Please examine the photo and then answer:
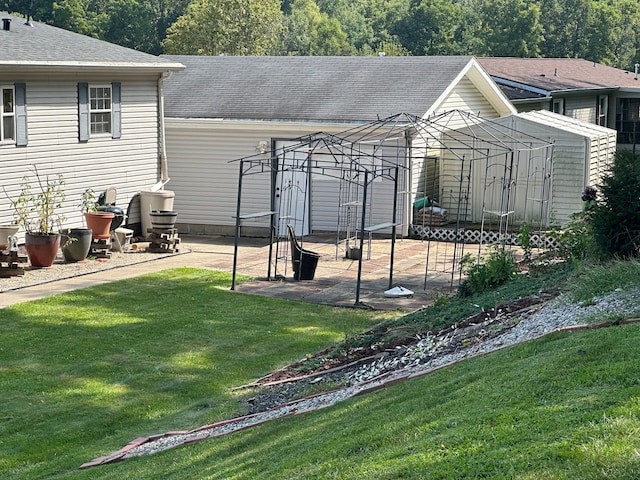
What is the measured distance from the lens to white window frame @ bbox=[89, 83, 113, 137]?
21734 mm

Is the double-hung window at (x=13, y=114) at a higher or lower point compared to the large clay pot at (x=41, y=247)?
higher

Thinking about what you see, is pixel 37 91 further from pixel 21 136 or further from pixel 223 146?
pixel 223 146

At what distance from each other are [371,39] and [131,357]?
76529 mm

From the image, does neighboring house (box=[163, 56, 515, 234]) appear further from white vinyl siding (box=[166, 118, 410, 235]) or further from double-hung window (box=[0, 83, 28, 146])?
double-hung window (box=[0, 83, 28, 146])

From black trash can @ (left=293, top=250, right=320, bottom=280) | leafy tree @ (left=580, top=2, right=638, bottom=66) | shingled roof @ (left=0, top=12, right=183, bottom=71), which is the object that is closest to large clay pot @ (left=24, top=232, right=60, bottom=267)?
shingled roof @ (left=0, top=12, right=183, bottom=71)

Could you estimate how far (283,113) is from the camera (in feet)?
79.4

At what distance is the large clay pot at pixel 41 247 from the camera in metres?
18.8

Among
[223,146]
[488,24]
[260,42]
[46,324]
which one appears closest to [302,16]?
[488,24]

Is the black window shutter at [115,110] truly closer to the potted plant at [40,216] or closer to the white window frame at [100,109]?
the white window frame at [100,109]

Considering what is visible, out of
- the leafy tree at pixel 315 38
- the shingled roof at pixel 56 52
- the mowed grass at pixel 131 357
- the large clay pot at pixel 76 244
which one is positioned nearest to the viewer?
the mowed grass at pixel 131 357

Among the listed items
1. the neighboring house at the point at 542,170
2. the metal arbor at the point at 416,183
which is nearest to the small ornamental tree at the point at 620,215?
the metal arbor at the point at 416,183

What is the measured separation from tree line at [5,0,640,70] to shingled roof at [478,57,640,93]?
20.4m

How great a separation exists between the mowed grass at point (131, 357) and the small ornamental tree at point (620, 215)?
3.69 meters

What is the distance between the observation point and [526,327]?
32.9 ft
